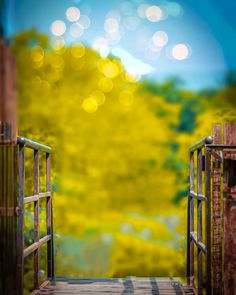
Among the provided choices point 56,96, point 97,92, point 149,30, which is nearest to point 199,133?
point 56,96

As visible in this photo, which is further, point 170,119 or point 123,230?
point 123,230

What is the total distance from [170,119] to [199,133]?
5.36 metres

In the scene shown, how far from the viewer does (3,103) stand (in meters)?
1.99

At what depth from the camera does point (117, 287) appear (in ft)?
14.3

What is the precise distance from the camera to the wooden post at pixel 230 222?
3.00 m

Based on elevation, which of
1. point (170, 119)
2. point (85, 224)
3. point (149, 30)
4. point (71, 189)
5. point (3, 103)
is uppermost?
point (149, 30)

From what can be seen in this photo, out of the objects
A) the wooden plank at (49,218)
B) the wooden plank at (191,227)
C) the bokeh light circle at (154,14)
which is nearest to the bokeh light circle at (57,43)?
the bokeh light circle at (154,14)

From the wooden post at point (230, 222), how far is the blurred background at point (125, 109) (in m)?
Answer: 7.06

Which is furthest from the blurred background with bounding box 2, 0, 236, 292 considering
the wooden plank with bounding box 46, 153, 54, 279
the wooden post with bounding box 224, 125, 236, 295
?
the wooden post with bounding box 224, 125, 236, 295

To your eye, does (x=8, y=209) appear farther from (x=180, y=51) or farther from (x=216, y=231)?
(x=180, y=51)

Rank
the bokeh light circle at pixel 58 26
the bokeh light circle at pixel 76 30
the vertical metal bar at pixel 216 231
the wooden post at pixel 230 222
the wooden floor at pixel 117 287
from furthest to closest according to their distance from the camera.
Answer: the bokeh light circle at pixel 76 30
the bokeh light circle at pixel 58 26
the wooden floor at pixel 117 287
the vertical metal bar at pixel 216 231
the wooden post at pixel 230 222

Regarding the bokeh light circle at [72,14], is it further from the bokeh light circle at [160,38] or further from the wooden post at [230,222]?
the wooden post at [230,222]

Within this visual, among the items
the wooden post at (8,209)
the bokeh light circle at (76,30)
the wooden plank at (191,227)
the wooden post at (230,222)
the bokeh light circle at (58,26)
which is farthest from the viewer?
the bokeh light circle at (76,30)

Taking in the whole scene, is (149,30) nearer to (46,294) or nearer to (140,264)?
(140,264)
